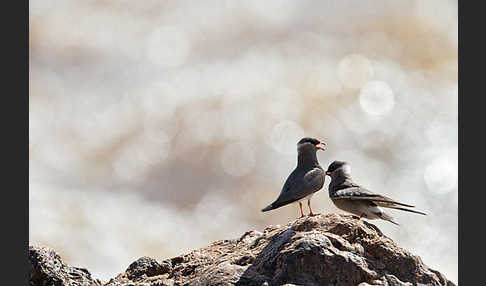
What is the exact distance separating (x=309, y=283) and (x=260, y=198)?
14593mm

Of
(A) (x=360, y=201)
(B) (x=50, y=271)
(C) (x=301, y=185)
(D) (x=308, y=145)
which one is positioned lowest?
(B) (x=50, y=271)

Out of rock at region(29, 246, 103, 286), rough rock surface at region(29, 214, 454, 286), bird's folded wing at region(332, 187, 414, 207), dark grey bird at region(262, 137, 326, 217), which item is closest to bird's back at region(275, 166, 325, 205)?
dark grey bird at region(262, 137, 326, 217)

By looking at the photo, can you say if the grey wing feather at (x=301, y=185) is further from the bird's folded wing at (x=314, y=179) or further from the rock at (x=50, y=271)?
the rock at (x=50, y=271)

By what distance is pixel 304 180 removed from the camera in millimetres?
8891

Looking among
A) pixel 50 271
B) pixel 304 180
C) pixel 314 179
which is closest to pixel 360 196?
pixel 314 179

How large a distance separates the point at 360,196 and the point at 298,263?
295cm

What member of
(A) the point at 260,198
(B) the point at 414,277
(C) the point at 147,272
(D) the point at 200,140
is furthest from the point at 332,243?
(D) the point at 200,140

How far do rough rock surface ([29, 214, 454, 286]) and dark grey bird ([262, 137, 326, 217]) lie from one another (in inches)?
44.1

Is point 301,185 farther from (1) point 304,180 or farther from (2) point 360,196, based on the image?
(2) point 360,196

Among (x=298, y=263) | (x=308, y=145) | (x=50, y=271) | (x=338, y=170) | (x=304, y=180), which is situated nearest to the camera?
(x=298, y=263)

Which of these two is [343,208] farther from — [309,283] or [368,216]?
A: [309,283]

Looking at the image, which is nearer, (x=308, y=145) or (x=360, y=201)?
(x=360, y=201)

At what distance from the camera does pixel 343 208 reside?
29.8 ft

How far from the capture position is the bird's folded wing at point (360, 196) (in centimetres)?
850
